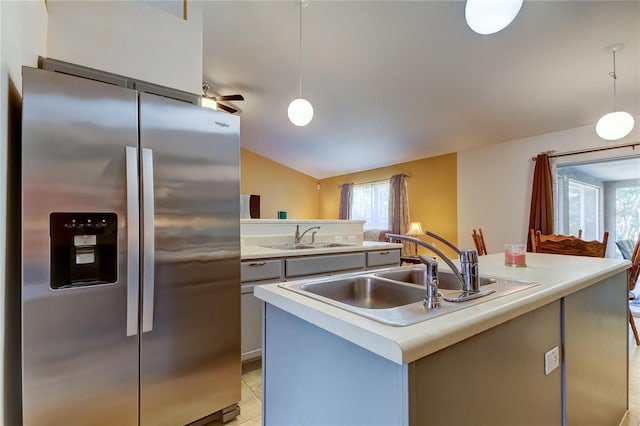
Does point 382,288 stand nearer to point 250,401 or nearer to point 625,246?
point 250,401

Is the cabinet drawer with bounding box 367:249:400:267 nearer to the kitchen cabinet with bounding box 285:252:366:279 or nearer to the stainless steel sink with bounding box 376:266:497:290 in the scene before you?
the kitchen cabinet with bounding box 285:252:366:279

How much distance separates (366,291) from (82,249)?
122 cm

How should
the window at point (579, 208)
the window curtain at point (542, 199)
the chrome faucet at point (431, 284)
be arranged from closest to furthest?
the chrome faucet at point (431, 284) < the window curtain at point (542, 199) < the window at point (579, 208)

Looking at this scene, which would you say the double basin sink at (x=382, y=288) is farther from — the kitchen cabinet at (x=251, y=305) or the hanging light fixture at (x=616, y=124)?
the hanging light fixture at (x=616, y=124)

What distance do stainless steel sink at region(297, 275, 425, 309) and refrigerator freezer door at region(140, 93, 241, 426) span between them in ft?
2.32

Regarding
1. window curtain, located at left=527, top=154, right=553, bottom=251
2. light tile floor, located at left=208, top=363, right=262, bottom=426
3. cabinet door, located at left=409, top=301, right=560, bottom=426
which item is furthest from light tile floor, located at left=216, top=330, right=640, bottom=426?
window curtain, located at left=527, top=154, right=553, bottom=251

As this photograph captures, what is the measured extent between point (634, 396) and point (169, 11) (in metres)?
3.96

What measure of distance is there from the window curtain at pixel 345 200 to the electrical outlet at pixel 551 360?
560 cm

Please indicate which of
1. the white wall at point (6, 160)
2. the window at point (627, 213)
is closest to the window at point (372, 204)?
the window at point (627, 213)

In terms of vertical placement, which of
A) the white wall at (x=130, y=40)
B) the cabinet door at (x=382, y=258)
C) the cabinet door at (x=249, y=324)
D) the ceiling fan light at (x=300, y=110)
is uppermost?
the white wall at (x=130, y=40)

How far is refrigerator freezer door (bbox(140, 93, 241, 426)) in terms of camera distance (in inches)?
55.9

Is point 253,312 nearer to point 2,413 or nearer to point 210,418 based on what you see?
point 210,418

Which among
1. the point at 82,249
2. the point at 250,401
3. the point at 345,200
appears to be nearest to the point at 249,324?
the point at 250,401

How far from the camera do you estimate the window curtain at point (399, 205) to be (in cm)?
553
